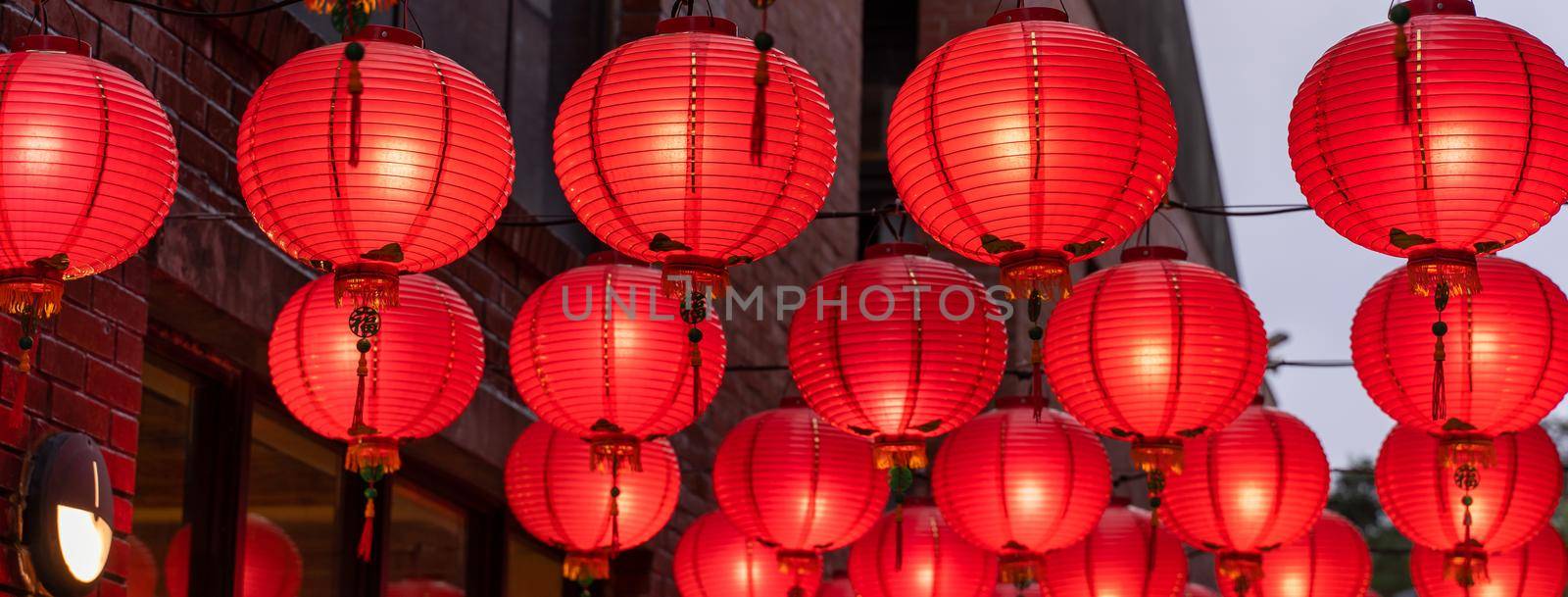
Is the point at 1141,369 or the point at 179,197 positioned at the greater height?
the point at 179,197

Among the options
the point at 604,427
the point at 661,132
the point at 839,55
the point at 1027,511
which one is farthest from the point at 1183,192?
the point at 661,132

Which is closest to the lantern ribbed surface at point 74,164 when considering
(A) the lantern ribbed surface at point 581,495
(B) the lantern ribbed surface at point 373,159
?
(B) the lantern ribbed surface at point 373,159

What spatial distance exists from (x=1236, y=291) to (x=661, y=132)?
2397mm

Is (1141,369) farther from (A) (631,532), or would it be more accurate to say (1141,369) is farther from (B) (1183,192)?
(B) (1183,192)

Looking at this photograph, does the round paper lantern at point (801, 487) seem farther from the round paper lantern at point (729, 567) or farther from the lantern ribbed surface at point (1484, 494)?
the lantern ribbed surface at point (1484, 494)

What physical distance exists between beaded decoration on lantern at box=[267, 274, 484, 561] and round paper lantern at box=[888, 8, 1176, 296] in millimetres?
1758

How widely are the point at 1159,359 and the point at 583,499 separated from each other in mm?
2234

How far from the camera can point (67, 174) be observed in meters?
5.22

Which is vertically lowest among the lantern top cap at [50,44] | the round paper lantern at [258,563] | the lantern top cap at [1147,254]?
the round paper lantern at [258,563]

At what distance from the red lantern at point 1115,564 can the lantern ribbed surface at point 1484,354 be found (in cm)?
217

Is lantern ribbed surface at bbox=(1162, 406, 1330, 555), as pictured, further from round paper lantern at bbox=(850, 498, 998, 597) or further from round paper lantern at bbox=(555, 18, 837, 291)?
round paper lantern at bbox=(555, 18, 837, 291)

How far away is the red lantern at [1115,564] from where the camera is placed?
9539 millimetres

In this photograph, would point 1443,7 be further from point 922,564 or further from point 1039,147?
point 922,564

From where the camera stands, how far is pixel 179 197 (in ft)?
22.2
